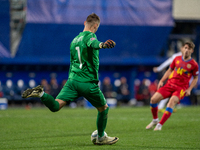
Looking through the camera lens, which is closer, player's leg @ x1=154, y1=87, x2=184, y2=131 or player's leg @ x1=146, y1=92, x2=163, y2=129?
player's leg @ x1=154, y1=87, x2=184, y2=131

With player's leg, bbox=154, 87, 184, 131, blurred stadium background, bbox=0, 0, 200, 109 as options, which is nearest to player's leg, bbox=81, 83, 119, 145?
player's leg, bbox=154, 87, 184, 131

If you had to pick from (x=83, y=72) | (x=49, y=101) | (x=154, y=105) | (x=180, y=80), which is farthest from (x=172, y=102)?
(x=49, y=101)

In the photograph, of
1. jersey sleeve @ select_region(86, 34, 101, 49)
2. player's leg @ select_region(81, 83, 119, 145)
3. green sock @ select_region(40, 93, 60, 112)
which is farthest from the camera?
player's leg @ select_region(81, 83, 119, 145)

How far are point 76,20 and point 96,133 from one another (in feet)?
65.0

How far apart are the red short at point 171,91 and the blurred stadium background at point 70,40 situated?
578 inches

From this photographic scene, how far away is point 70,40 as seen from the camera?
86.3 ft

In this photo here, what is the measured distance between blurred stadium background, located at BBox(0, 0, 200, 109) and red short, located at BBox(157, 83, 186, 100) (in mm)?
14680

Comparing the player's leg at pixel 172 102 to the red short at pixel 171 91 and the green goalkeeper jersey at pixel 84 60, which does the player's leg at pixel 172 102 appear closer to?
the red short at pixel 171 91

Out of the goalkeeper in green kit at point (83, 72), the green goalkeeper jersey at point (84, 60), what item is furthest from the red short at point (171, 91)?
the green goalkeeper jersey at point (84, 60)

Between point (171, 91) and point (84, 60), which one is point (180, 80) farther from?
point (84, 60)

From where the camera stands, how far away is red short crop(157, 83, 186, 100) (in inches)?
368

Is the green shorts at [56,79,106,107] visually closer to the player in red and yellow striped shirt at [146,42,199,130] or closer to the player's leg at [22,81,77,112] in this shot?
the player's leg at [22,81,77,112]

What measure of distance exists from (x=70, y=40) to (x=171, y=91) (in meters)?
17.5

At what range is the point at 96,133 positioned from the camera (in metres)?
6.65
